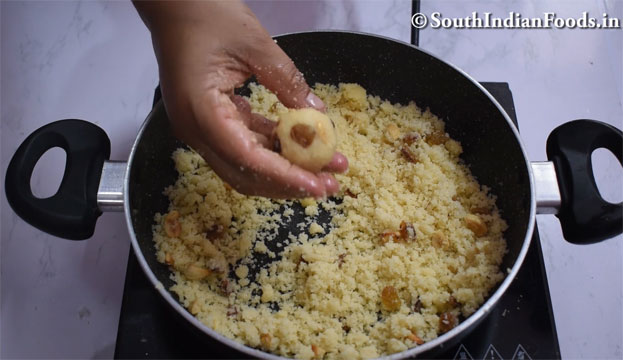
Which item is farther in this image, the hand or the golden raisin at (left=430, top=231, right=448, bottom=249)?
the golden raisin at (left=430, top=231, right=448, bottom=249)

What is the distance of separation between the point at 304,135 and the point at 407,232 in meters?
0.28

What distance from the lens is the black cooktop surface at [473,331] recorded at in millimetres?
854

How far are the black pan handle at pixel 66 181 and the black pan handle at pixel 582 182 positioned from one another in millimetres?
757

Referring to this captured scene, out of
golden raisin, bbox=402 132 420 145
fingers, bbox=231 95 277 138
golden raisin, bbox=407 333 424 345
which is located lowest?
golden raisin, bbox=407 333 424 345

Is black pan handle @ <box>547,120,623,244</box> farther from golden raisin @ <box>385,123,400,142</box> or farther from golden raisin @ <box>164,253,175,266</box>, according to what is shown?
golden raisin @ <box>164,253,175,266</box>

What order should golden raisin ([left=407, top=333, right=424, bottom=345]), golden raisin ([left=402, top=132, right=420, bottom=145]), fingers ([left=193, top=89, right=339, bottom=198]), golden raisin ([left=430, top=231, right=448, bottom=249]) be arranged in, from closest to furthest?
fingers ([left=193, top=89, right=339, bottom=198])
golden raisin ([left=407, top=333, right=424, bottom=345])
golden raisin ([left=430, top=231, right=448, bottom=249])
golden raisin ([left=402, top=132, right=420, bottom=145])

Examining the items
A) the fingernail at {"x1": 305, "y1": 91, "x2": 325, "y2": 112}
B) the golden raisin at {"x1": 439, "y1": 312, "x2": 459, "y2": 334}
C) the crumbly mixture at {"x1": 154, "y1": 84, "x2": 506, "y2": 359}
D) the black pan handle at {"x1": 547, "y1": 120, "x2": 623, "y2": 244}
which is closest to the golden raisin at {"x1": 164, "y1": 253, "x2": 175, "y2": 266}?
the crumbly mixture at {"x1": 154, "y1": 84, "x2": 506, "y2": 359}

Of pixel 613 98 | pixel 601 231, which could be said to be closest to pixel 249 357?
pixel 601 231

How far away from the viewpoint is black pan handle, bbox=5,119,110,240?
2.74ft

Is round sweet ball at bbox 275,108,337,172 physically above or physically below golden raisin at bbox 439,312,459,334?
above

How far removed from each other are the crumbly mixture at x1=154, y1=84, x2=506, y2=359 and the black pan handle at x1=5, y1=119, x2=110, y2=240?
15 cm

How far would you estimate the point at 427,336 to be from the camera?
0.84 m

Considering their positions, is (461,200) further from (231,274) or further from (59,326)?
(59,326)

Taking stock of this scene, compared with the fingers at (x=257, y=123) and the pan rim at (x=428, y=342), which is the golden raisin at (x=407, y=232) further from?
the fingers at (x=257, y=123)
